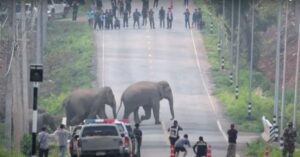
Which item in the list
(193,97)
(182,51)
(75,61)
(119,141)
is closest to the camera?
(119,141)

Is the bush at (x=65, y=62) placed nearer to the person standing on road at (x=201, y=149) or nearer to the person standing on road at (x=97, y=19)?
the person standing on road at (x=97, y=19)

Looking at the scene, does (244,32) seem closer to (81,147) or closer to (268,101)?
(268,101)

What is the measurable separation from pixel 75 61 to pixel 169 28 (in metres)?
16.6

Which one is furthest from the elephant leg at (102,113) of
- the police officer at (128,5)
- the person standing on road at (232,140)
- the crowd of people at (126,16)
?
the police officer at (128,5)

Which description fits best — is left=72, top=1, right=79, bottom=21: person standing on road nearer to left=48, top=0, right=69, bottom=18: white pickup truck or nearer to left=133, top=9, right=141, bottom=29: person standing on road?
left=48, top=0, right=69, bottom=18: white pickup truck

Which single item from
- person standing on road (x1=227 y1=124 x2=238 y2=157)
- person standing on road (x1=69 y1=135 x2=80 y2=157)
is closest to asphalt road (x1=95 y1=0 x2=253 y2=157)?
person standing on road (x1=227 y1=124 x2=238 y2=157)

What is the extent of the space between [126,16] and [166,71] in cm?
1438

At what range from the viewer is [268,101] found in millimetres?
70000

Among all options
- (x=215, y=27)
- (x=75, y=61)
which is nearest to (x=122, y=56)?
(x=75, y=61)

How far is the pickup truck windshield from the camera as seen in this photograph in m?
44.8

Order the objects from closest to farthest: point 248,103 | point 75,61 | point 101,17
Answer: point 248,103 → point 75,61 → point 101,17

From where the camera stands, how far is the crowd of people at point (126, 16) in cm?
9425

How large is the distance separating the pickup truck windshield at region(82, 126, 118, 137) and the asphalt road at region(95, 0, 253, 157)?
22.9 feet

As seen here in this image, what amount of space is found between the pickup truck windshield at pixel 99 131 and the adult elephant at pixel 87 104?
1591 centimetres
